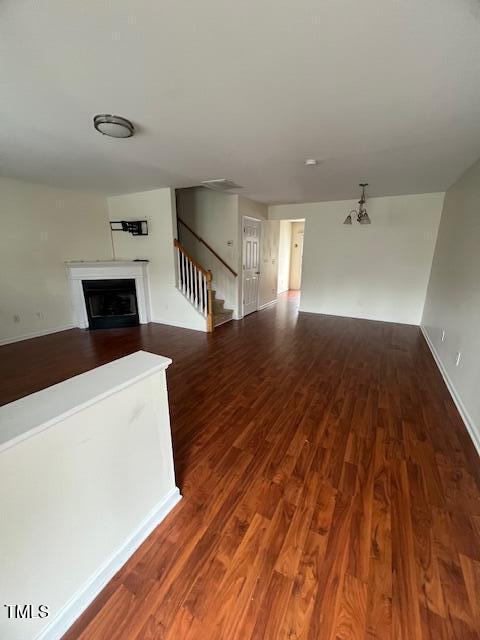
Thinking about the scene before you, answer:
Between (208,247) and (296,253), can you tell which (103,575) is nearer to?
(208,247)

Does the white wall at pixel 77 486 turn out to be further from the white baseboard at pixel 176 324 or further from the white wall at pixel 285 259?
the white wall at pixel 285 259

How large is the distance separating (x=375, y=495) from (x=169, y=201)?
4.82m

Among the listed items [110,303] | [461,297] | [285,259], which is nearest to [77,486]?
[461,297]

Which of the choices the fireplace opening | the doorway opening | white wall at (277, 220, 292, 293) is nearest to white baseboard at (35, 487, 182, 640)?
the fireplace opening

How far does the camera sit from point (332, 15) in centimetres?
114

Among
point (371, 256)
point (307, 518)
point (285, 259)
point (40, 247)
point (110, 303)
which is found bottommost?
point (307, 518)

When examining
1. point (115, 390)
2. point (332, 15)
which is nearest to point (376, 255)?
point (332, 15)

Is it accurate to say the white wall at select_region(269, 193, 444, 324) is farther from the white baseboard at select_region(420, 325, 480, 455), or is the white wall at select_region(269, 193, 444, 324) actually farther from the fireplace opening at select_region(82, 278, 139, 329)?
the fireplace opening at select_region(82, 278, 139, 329)

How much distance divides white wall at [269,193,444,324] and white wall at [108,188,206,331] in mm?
2814

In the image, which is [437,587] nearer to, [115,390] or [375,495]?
[375,495]

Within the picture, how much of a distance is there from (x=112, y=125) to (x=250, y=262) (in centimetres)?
398

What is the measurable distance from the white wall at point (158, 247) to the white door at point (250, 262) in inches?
58.8

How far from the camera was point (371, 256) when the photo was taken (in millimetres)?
5438

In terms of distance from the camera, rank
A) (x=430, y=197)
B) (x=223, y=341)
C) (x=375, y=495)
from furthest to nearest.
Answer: (x=430, y=197), (x=223, y=341), (x=375, y=495)
